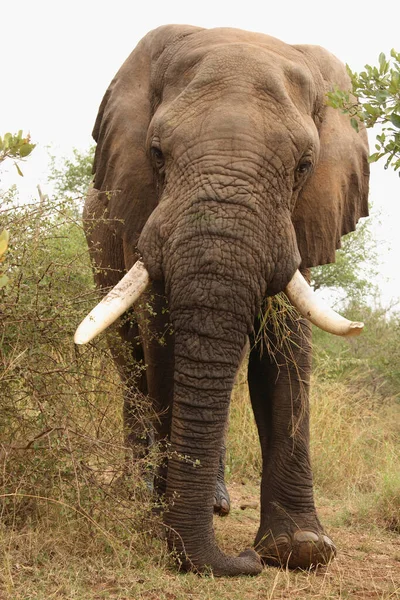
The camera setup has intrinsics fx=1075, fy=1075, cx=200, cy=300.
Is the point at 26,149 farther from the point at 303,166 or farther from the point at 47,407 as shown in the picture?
the point at 303,166

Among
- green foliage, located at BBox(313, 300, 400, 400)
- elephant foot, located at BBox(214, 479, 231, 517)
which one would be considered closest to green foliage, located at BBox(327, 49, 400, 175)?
elephant foot, located at BBox(214, 479, 231, 517)

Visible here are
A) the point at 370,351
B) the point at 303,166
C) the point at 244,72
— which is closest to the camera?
the point at 244,72

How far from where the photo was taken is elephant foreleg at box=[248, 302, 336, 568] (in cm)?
563

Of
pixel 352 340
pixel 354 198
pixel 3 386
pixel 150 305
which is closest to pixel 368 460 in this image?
pixel 354 198

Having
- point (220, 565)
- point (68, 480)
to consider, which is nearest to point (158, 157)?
point (68, 480)

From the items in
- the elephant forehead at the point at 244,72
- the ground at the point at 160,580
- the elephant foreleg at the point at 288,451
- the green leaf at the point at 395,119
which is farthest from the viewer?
the elephant foreleg at the point at 288,451

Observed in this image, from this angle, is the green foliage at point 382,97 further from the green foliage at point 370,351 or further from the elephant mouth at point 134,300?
the green foliage at point 370,351

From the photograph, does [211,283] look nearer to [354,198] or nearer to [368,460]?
[354,198]

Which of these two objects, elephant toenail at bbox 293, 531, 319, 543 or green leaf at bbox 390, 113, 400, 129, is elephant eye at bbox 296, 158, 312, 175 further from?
elephant toenail at bbox 293, 531, 319, 543

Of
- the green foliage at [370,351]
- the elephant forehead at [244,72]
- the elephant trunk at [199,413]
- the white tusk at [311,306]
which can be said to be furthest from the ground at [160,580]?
the green foliage at [370,351]

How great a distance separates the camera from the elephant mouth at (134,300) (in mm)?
4820

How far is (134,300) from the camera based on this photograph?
16.8 ft

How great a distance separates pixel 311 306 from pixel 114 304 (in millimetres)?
937

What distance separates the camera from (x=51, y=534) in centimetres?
486
